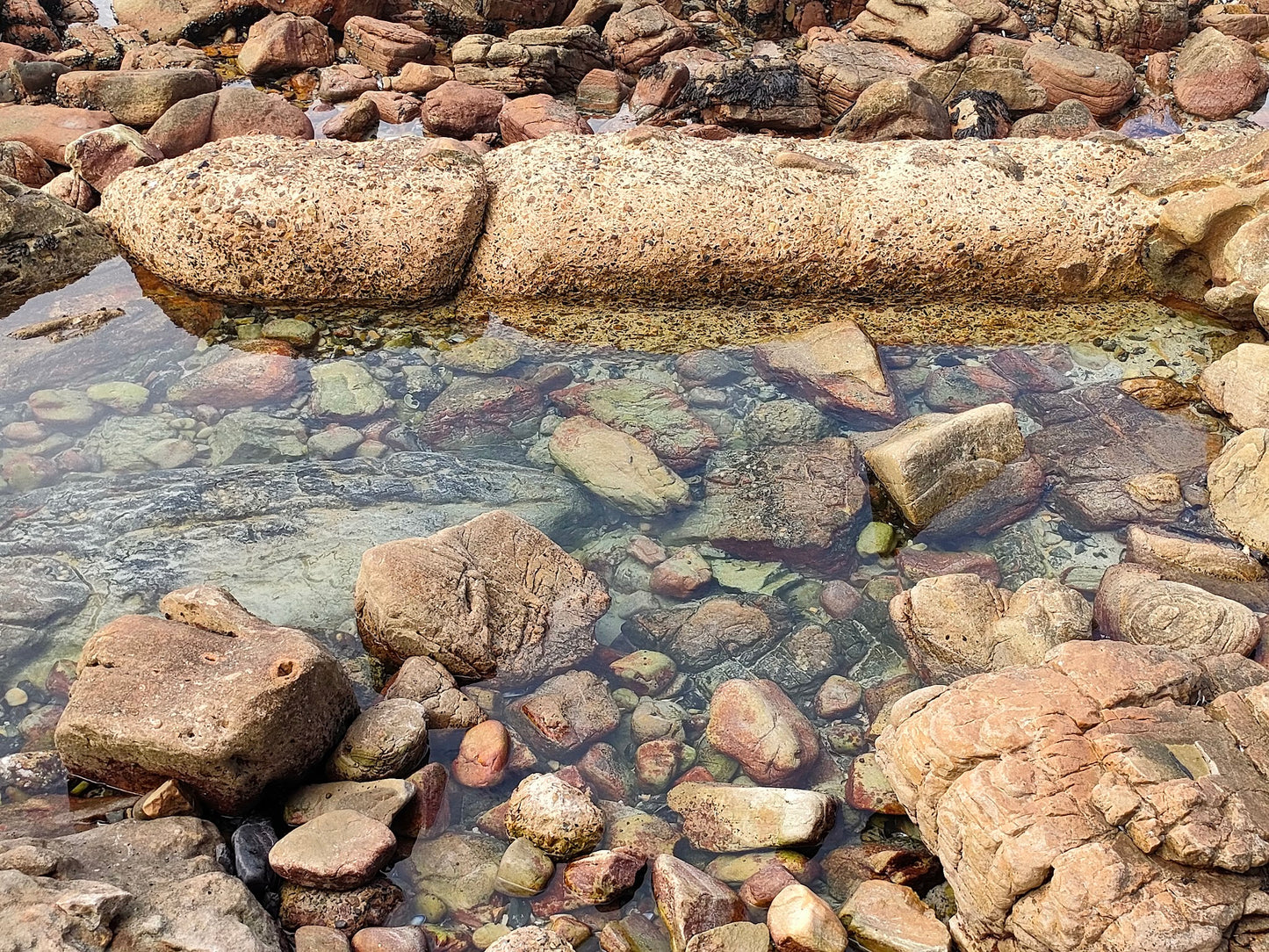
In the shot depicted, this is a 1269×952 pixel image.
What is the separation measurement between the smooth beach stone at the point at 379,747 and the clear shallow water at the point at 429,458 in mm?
216

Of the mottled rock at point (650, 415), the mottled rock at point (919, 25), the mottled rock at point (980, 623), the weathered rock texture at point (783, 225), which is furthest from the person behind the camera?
the mottled rock at point (919, 25)

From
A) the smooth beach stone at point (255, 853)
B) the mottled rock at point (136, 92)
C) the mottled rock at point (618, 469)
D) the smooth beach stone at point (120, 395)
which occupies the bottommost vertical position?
the smooth beach stone at point (255, 853)

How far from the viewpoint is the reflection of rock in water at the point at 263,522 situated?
4828 millimetres

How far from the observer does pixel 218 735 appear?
3604 mm

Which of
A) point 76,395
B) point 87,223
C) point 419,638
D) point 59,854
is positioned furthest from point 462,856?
point 87,223

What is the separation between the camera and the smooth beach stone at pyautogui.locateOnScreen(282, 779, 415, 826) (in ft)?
12.4

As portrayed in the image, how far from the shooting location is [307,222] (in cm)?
647

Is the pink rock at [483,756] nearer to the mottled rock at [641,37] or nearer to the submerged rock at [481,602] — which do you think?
the submerged rock at [481,602]

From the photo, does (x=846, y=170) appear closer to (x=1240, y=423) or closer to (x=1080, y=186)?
(x=1080, y=186)

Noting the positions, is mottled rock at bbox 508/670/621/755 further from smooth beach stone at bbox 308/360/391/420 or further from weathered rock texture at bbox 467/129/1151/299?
weathered rock texture at bbox 467/129/1151/299

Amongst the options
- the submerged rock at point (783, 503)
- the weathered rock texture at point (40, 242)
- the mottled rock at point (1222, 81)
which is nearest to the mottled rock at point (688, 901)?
the submerged rock at point (783, 503)

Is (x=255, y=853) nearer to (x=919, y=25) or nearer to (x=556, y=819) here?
(x=556, y=819)

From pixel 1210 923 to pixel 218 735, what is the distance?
129 inches

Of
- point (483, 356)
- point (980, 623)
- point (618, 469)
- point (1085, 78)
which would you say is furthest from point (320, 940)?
point (1085, 78)
